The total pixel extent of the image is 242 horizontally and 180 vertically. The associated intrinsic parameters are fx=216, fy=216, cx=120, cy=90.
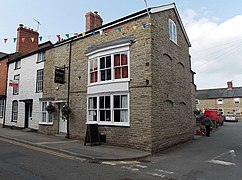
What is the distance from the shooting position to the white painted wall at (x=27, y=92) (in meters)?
18.2

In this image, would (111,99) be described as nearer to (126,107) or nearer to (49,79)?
(126,107)

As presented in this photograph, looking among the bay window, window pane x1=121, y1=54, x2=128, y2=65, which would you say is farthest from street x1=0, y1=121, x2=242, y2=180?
window pane x1=121, y1=54, x2=128, y2=65

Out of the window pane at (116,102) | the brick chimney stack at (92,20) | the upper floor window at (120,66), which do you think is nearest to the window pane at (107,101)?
the window pane at (116,102)

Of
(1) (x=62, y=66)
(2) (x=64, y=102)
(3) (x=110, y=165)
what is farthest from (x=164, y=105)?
(1) (x=62, y=66)

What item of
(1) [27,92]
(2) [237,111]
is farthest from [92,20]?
(2) [237,111]

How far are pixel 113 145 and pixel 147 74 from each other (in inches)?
170

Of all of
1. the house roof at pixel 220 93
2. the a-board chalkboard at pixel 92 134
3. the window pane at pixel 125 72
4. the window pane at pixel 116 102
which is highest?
the house roof at pixel 220 93

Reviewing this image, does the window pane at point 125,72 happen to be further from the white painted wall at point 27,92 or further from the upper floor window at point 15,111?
the upper floor window at point 15,111

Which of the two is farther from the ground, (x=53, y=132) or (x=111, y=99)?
(x=111, y=99)

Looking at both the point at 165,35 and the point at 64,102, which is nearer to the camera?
the point at 165,35

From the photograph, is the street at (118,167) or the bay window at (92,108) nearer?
the street at (118,167)

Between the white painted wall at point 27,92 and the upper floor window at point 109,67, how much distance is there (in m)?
6.62

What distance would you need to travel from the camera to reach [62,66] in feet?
52.9

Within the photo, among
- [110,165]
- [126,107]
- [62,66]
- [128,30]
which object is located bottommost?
[110,165]
